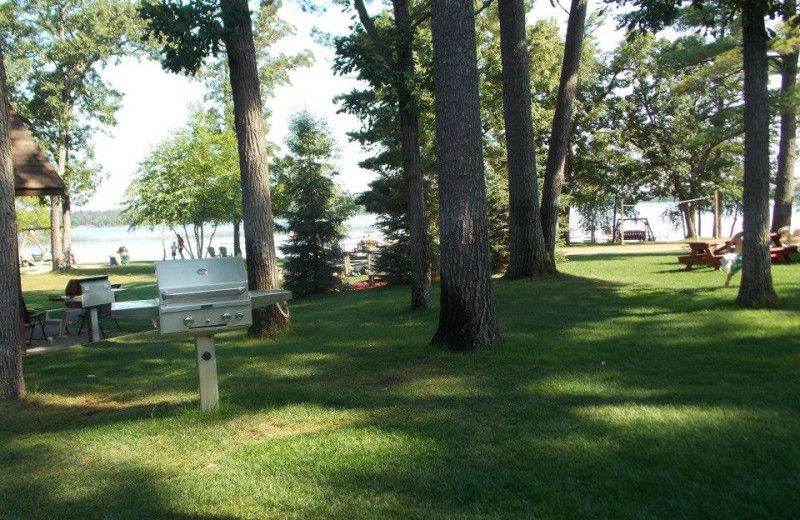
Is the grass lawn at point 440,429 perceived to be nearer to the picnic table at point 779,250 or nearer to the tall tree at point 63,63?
the picnic table at point 779,250

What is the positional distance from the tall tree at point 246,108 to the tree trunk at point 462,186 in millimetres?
3739

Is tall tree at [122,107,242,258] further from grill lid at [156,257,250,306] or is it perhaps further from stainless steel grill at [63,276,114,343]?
grill lid at [156,257,250,306]

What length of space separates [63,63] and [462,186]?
3760 centimetres

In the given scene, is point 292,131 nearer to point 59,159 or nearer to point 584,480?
point 59,159

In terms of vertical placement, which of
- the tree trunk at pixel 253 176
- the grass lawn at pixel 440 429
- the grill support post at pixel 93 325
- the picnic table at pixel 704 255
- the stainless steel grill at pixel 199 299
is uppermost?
→ the tree trunk at pixel 253 176

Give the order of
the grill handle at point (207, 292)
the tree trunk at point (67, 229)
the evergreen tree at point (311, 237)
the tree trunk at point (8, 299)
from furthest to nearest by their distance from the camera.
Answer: the tree trunk at point (67, 229)
the evergreen tree at point (311, 237)
the tree trunk at point (8, 299)
the grill handle at point (207, 292)

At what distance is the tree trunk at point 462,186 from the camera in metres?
7.99

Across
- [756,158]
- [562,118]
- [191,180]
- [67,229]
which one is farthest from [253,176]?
[67,229]

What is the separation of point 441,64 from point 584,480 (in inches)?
215

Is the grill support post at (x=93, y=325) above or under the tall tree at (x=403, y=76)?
under

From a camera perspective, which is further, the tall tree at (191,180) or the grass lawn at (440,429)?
the tall tree at (191,180)

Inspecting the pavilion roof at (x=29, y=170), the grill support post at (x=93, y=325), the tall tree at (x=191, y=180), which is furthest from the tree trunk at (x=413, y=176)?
the tall tree at (x=191, y=180)

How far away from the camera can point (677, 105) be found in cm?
4122

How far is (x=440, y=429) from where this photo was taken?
526 centimetres
